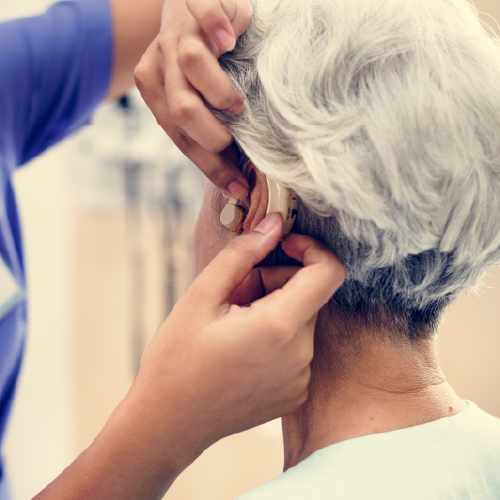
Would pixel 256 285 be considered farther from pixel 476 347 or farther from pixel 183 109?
pixel 476 347

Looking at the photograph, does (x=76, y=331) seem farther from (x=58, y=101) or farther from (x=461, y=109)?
Result: (x=461, y=109)

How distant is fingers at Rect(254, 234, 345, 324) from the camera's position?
502 millimetres

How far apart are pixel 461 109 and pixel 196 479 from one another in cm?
168

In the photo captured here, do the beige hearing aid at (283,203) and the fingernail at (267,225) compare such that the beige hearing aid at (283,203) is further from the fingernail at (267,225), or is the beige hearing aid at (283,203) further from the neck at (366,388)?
the neck at (366,388)

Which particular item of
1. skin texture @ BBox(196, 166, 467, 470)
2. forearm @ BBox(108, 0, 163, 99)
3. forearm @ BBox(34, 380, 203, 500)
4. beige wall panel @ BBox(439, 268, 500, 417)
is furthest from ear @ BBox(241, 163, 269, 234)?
beige wall panel @ BBox(439, 268, 500, 417)

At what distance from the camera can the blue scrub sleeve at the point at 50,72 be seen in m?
0.94

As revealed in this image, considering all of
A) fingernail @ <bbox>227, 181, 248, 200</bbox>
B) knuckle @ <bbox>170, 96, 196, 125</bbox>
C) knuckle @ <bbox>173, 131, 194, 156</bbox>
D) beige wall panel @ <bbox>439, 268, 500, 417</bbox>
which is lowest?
beige wall panel @ <bbox>439, 268, 500, 417</bbox>

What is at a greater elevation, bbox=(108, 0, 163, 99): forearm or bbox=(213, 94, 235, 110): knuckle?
bbox=(108, 0, 163, 99): forearm

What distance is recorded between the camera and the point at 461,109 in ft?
1.66

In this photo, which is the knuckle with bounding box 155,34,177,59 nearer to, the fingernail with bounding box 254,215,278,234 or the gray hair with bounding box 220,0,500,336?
the gray hair with bounding box 220,0,500,336

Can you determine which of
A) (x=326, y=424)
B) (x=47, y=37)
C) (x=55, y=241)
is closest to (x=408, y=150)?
(x=326, y=424)

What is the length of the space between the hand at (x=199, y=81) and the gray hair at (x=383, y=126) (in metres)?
0.04

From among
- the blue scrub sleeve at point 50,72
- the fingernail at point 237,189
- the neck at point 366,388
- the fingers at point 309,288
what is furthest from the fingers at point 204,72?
the blue scrub sleeve at point 50,72

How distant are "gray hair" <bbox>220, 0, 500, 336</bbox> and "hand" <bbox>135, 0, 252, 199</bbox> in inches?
1.7
